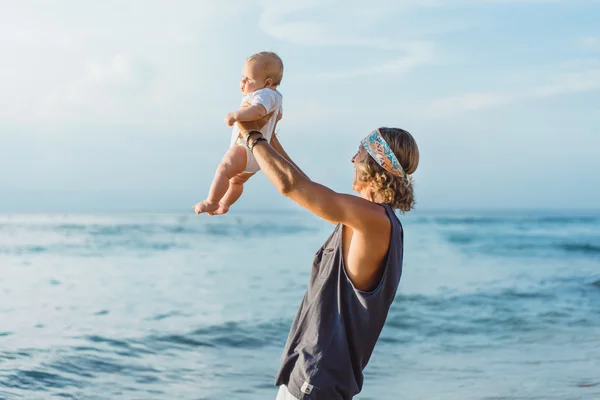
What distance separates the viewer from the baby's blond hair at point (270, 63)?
10.1 ft

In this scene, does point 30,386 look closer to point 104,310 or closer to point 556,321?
point 104,310

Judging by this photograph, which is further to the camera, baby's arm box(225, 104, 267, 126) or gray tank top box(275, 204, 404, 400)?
baby's arm box(225, 104, 267, 126)

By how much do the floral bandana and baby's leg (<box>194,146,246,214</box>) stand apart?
25.3 inches

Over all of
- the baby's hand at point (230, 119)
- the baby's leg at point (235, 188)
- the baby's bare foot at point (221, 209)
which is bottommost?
the baby's bare foot at point (221, 209)

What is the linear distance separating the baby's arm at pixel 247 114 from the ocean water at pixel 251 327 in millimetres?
4356

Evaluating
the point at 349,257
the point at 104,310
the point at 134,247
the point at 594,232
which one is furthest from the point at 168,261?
the point at 594,232

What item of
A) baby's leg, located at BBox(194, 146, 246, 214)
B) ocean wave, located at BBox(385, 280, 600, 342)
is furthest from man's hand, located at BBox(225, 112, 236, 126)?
ocean wave, located at BBox(385, 280, 600, 342)

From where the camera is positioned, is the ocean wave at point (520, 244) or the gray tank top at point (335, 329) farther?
the ocean wave at point (520, 244)

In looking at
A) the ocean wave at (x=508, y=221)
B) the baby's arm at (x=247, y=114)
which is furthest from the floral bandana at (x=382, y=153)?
the ocean wave at (x=508, y=221)

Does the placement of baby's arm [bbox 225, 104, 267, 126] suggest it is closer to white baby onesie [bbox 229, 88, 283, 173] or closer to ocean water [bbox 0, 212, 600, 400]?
white baby onesie [bbox 229, 88, 283, 173]

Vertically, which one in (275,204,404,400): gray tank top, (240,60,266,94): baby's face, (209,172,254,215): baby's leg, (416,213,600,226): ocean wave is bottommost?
(275,204,404,400): gray tank top

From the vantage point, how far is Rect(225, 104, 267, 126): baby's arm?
9.11 ft

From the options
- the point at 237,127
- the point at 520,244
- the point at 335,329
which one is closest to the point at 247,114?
the point at 237,127

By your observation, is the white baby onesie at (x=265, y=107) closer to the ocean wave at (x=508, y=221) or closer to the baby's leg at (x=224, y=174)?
the baby's leg at (x=224, y=174)
